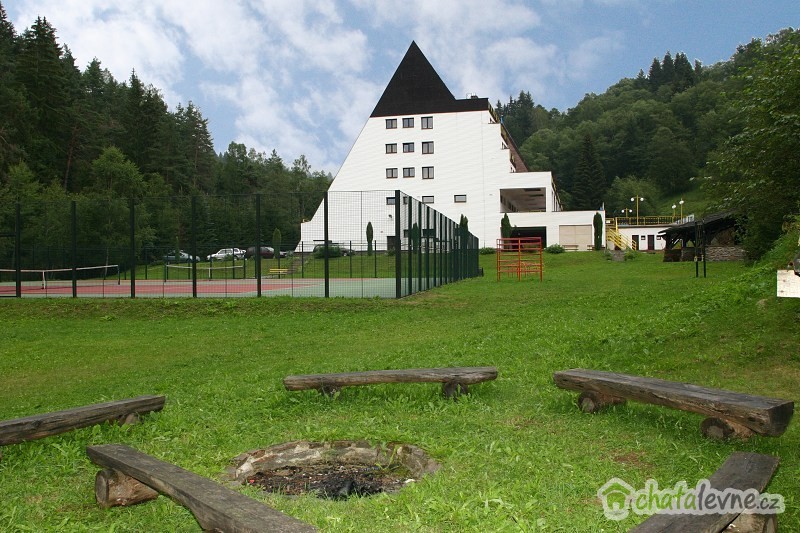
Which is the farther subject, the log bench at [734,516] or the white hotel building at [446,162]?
the white hotel building at [446,162]

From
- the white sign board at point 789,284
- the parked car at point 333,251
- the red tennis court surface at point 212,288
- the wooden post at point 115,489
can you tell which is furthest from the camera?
the parked car at point 333,251

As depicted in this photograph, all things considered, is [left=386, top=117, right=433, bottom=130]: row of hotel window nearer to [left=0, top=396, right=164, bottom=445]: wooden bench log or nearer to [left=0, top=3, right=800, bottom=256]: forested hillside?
[left=0, top=3, right=800, bottom=256]: forested hillside

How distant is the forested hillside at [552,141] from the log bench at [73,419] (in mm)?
12072

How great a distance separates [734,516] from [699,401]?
5.34ft

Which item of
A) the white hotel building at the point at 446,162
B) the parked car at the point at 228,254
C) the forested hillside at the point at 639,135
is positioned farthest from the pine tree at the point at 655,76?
the parked car at the point at 228,254

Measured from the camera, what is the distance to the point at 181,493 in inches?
121

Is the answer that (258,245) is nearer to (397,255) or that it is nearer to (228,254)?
(228,254)

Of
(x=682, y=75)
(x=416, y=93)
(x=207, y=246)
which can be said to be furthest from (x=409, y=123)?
(x=682, y=75)

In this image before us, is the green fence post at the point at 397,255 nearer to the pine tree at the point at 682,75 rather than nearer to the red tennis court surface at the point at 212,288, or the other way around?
the red tennis court surface at the point at 212,288

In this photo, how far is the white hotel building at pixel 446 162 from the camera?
2005 inches

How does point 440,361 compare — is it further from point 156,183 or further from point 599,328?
point 156,183

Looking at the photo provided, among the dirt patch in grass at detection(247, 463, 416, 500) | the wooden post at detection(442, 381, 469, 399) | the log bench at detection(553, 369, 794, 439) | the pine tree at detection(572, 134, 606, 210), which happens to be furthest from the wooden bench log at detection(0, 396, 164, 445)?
the pine tree at detection(572, 134, 606, 210)

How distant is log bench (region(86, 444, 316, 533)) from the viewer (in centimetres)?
261

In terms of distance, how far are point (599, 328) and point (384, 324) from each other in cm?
430
